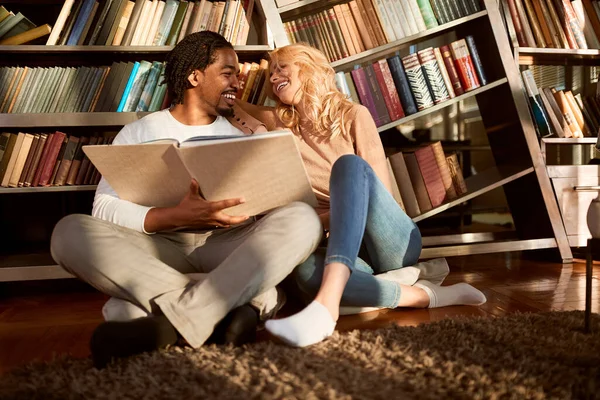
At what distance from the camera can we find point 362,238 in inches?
63.3

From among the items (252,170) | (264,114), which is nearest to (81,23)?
(264,114)

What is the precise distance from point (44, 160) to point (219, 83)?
2.38 ft

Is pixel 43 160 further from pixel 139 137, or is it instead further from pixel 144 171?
pixel 144 171

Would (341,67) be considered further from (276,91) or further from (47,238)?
(47,238)

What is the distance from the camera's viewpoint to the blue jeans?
4.58ft

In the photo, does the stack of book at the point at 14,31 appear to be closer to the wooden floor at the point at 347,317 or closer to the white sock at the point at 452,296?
the wooden floor at the point at 347,317

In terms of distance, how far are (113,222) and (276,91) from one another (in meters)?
0.62

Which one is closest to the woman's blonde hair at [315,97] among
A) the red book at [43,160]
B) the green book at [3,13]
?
the red book at [43,160]

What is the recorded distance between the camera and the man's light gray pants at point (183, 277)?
1.26m

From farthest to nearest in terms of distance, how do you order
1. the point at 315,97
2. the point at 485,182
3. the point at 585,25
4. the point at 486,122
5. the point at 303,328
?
the point at 486,122 < the point at 585,25 < the point at 485,182 < the point at 315,97 < the point at 303,328

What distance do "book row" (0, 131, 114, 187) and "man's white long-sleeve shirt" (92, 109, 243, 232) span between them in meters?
0.47

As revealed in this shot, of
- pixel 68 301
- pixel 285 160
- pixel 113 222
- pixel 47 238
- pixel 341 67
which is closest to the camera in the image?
pixel 285 160

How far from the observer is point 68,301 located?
2.07 m

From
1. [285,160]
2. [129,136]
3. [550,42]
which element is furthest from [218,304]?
[550,42]
